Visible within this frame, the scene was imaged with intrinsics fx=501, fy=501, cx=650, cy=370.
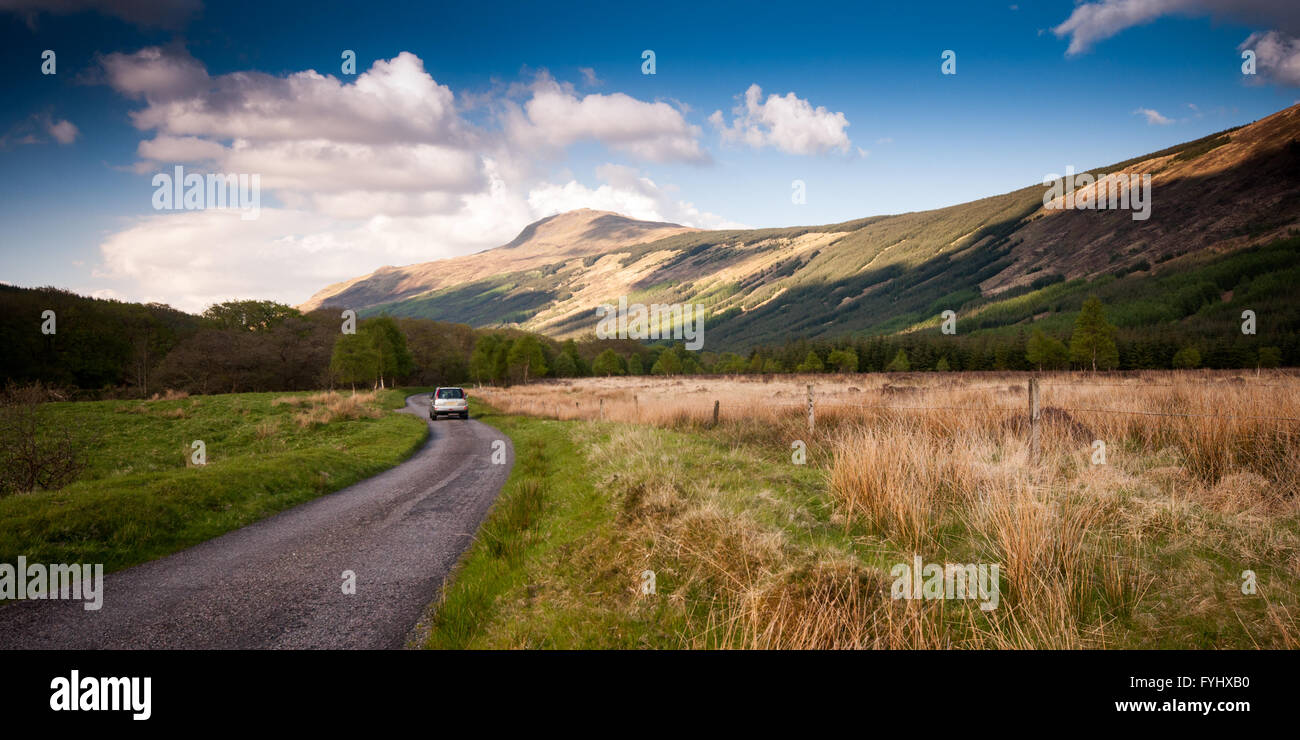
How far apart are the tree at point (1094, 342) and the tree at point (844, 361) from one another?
32106 mm

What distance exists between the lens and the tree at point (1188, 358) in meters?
59.4

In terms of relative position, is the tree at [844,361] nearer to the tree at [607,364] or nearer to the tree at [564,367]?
the tree at [607,364]

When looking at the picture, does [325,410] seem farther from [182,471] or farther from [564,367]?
[564,367]

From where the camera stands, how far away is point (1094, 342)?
62031mm

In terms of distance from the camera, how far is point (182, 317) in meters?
89.5

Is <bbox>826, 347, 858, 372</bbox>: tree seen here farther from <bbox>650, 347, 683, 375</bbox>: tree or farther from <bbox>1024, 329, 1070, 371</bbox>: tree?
<bbox>650, 347, 683, 375</bbox>: tree

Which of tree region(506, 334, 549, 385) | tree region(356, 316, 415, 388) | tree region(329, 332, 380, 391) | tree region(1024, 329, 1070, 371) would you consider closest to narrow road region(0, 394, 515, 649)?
tree region(329, 332, 380, 391)

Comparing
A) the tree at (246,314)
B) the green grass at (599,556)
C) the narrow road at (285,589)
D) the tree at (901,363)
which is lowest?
the narrow road at (285,589)

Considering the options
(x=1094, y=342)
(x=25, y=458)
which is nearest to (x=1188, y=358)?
(x=1094, y=342)

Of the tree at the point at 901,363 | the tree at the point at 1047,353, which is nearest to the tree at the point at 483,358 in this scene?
the tree at the point at 901,363

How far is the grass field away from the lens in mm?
3975

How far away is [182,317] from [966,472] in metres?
121
